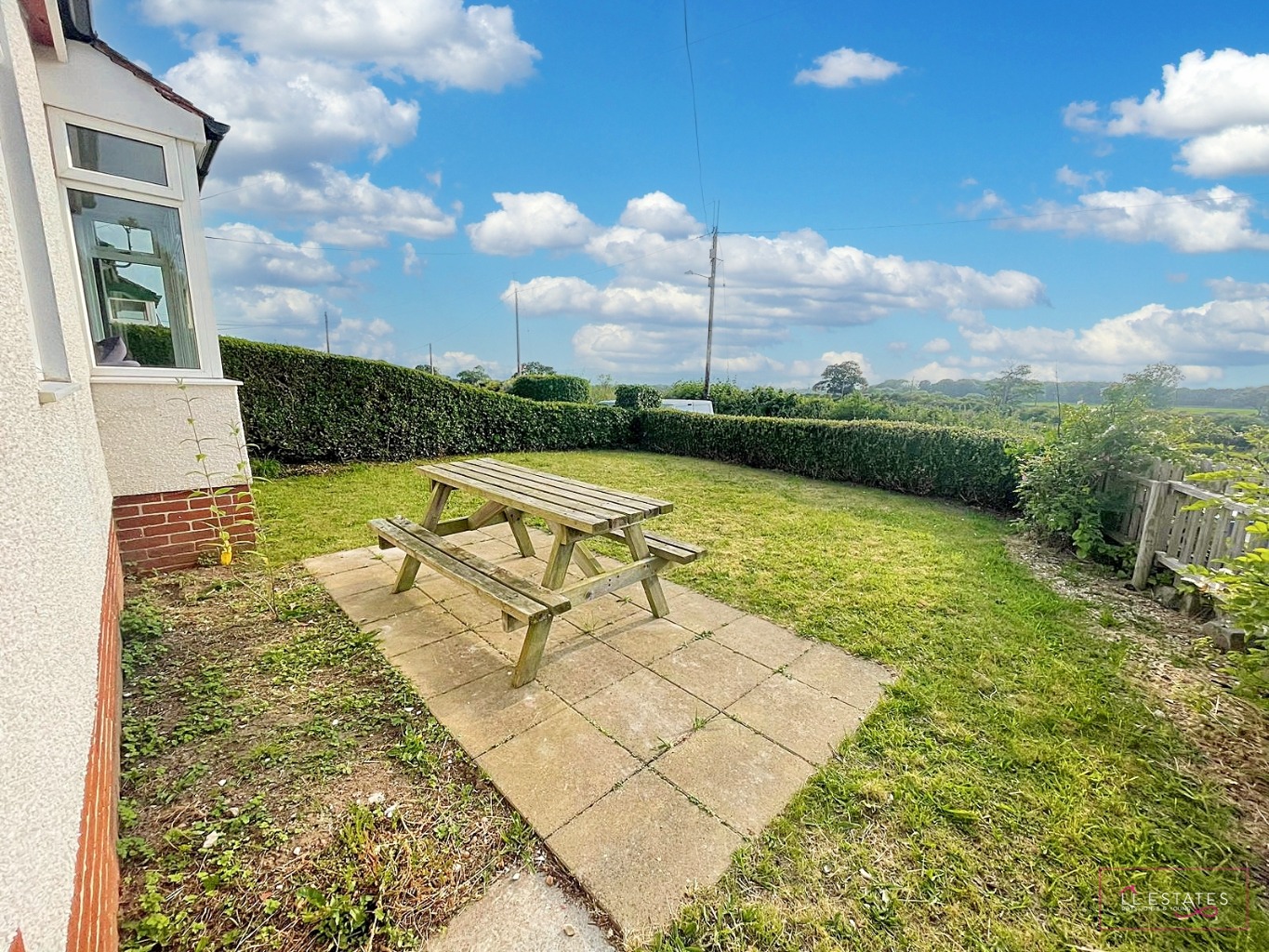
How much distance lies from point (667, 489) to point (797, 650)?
4762 millimetres

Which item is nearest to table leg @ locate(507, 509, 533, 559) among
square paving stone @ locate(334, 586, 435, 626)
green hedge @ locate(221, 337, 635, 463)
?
square paving stone @ locate(334, 586, 435, 626)

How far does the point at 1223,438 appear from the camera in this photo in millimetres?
3805

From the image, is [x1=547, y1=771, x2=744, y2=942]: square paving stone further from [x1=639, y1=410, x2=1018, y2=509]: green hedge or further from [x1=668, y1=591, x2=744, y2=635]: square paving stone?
[x1=639, y1=410, x2=1018, y2=509]: green hedge

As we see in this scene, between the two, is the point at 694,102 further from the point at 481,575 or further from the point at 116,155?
the point at 481,575

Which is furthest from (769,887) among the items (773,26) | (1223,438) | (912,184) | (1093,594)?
(912,184)

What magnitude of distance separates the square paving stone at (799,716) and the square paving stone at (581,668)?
0.65 meters

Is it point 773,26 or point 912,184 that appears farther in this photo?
point 912,184

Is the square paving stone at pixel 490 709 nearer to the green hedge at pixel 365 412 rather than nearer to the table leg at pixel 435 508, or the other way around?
the table leg at pixel 435 508

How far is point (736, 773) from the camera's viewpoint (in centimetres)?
214

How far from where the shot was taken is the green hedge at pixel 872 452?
7.02 m

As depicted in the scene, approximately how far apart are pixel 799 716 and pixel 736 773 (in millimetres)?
533

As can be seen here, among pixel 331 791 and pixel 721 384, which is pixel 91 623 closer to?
pixel 331 791

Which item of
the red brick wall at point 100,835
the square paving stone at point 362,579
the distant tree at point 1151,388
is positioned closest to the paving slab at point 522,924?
the red brick wall at point 100,835

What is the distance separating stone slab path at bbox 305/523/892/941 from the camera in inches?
70.8
